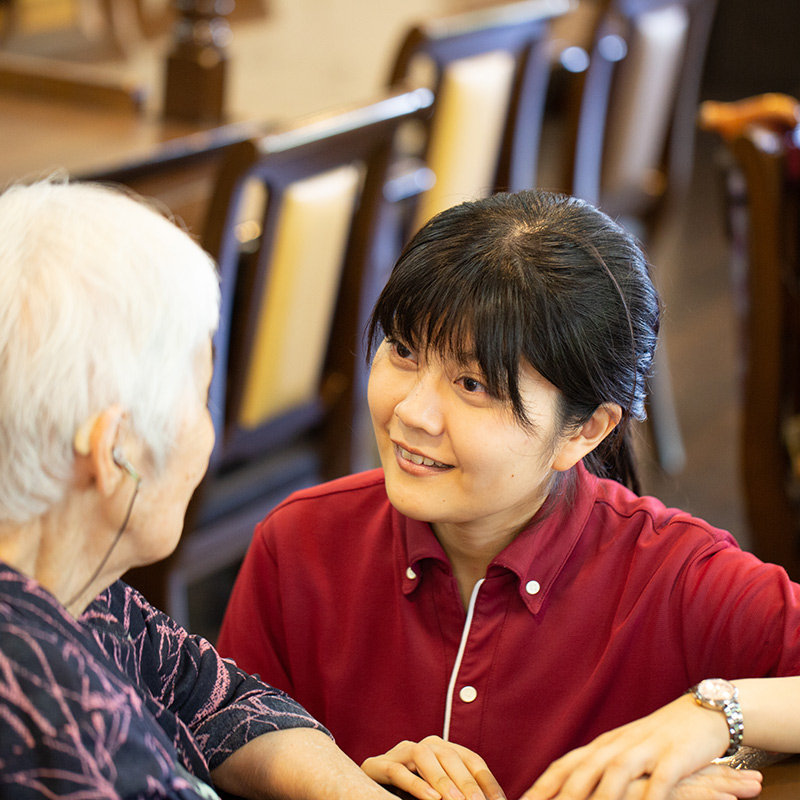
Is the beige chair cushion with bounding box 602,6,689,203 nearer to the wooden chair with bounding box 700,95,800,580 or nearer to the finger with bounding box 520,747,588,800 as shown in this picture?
the wooden chair with bounding box 700,95,800,580

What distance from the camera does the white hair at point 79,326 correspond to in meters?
0.77

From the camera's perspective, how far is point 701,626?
1.08 m

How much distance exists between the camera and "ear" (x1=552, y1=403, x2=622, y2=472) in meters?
1.10

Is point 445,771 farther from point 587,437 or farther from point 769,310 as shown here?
point 769,310

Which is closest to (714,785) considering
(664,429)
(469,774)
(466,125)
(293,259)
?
(469,774)

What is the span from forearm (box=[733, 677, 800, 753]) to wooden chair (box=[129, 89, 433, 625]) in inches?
42.4

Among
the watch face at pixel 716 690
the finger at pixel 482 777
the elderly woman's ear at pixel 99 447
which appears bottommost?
the finger at pixel 482 777

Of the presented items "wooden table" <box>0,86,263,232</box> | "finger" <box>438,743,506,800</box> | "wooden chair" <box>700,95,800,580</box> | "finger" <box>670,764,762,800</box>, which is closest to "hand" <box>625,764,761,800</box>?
"finger" <box>670,764,762,800</box>

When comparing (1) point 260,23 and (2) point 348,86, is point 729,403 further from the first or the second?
(1) point 260,23

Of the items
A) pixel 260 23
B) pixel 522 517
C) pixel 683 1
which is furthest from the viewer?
pixel 260 23

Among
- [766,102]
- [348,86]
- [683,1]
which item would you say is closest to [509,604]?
[766,102]

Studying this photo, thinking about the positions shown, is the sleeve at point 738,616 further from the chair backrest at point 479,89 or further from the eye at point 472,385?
the chair backrest at point 479,89

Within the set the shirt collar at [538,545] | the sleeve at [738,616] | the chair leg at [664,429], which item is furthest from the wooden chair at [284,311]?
the chair leg at [664,429]

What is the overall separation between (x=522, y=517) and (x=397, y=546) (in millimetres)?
138
